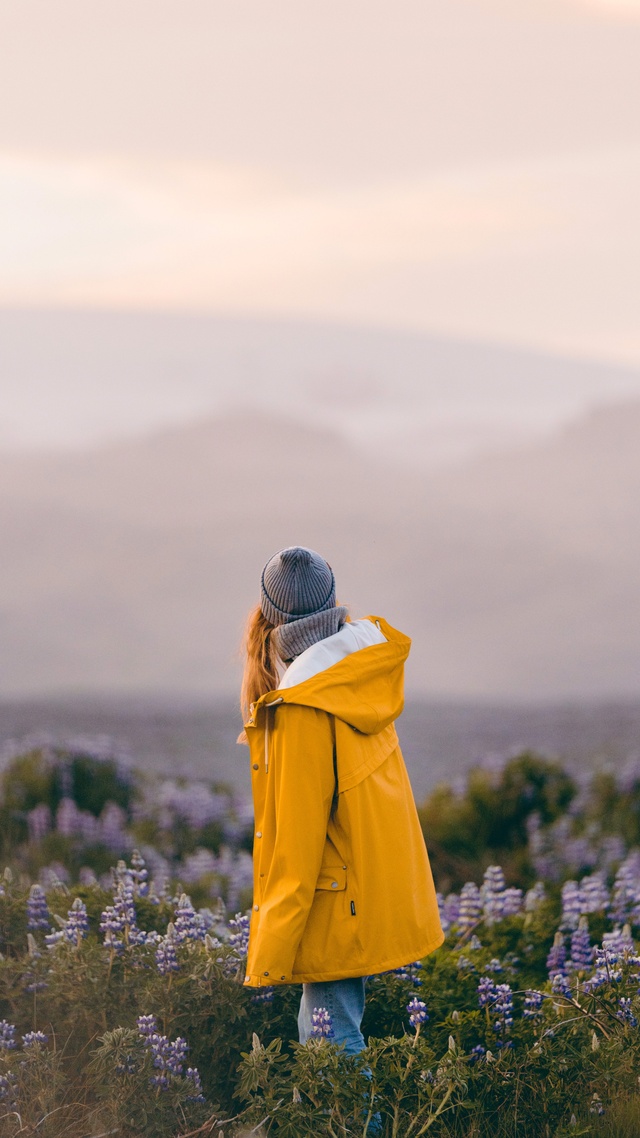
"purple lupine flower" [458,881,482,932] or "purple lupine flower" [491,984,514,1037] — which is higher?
"purple lupine flower" [458,881,482,932]

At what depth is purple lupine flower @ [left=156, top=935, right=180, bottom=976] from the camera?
3.89 m

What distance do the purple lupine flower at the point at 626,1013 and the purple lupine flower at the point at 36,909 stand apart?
2145 millimetres

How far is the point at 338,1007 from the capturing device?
3576 mm

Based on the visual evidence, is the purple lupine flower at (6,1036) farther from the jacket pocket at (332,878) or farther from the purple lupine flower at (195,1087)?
the jacket pocket at (332,878)

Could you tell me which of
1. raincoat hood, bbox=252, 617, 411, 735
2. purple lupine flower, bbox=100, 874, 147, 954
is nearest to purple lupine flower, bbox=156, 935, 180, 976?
purple lupine flower, bbox=100, 874, 147, 954

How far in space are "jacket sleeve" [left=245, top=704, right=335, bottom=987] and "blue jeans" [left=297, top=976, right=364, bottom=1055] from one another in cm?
25

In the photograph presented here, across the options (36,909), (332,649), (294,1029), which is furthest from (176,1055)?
(332,649)

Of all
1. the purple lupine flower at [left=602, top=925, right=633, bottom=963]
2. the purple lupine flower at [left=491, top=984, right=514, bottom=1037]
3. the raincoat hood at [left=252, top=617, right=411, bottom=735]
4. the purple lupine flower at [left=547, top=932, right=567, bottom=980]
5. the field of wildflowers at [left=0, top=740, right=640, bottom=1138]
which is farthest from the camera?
the purple lupine flower at [left=547, top=932, right=567, bottom=980]

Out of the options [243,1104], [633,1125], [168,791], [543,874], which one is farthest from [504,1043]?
[168,791]

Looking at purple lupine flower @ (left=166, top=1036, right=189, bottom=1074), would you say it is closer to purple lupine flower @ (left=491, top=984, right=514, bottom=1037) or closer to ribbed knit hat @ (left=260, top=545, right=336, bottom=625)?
purple lupine flower @ (left=491, top=984, right=514, bottom=1037)

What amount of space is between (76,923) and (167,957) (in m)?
0.43

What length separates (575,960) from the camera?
4.66 metres

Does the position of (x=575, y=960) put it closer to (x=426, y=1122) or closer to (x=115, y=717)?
(x=426, y=1122)

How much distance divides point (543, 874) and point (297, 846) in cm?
476
